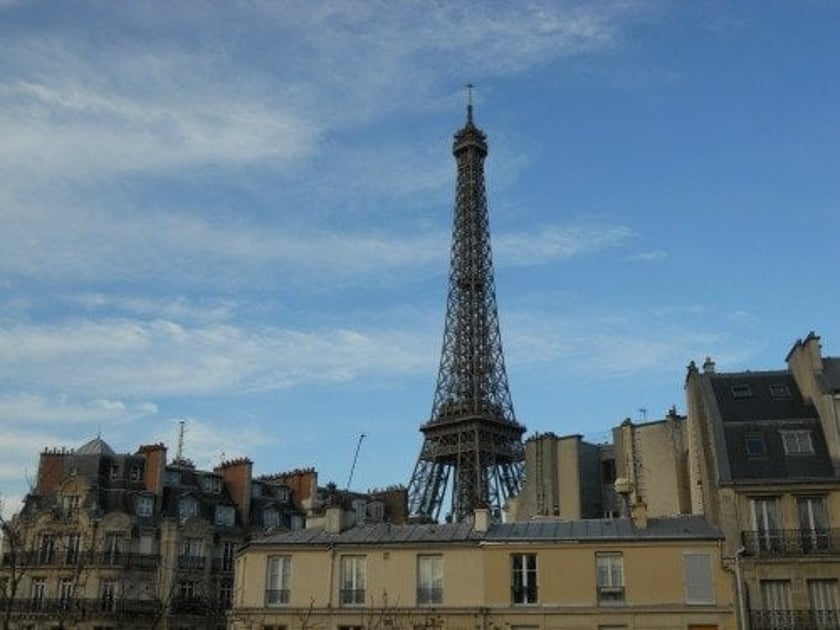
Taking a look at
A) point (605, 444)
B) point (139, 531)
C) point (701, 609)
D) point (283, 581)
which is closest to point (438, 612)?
point (283, 581)

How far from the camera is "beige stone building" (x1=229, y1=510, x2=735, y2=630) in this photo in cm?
2859

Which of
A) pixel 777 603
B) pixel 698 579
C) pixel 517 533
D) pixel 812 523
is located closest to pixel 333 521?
pixel 517 533

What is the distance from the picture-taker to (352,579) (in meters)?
31.1

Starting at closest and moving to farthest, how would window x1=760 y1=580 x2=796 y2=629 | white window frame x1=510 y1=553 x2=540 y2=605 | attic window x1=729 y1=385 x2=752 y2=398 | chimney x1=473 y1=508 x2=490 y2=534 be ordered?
window x1=760 y1=580 x2=796 y2=629
white window frame x1=510 y1=553 x2=540 y2=605
chimney x1=473 y1=508 x2=490 y2=534
attic window x1=729 y1=385 x2=752 y2=398

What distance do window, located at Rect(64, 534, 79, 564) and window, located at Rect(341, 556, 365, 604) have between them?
70.1ft

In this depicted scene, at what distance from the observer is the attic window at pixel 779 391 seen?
1272 inches

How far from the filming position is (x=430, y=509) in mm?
69125

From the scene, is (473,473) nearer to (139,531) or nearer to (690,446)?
(139,531)

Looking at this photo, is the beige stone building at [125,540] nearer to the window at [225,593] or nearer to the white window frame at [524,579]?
the window at [225,593]

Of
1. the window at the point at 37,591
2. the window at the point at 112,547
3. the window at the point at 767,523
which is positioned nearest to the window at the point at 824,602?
the window at the point at 767,523

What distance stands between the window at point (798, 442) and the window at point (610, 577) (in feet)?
20.5

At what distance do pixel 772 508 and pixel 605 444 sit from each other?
62.1 feet

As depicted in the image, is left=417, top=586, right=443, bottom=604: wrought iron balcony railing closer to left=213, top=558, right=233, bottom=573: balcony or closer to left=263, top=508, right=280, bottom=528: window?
left=213, top=558, right=233, bottom=573: balcony

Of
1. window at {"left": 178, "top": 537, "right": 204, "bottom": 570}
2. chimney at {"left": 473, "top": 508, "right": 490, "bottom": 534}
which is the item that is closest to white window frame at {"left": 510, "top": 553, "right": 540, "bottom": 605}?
chimney at {"left": 473, "top": 508, "right": 490, "bottom": 534}
